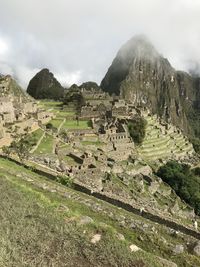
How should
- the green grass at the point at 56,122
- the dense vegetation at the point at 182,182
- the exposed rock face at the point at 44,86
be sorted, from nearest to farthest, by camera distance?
the dense vegetation at the point at 182,182 → the green grass at the point at 56,122 → the exposed rock face at the point at 44,86

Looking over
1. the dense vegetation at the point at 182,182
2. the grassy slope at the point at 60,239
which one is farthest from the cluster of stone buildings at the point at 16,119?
the grassy slope at the point at 60,239

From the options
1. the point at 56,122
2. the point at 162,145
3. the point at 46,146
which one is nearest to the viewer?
the point at 46,146

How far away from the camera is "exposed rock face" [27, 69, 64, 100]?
113938 mm

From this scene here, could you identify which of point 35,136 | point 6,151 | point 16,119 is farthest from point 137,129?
point 6,151

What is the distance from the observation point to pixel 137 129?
197 ft

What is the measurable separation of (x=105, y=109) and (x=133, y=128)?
1018 centimetres

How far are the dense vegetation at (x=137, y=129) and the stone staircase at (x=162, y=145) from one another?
1235mm

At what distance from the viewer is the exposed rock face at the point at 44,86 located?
114 m

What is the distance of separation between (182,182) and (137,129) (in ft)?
37.7

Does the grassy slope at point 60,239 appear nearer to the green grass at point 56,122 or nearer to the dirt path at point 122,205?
the dirt path at point 122,205

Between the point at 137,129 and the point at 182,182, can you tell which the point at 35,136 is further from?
the point at 137,129

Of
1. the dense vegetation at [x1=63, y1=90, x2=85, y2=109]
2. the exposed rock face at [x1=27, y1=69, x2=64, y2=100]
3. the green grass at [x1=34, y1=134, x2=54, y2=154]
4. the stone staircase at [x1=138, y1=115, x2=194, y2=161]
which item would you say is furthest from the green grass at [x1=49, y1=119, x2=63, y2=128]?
the exposed rock face at [x1=27, y1=69, x2=64, y2=100]

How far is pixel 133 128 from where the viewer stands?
196ft

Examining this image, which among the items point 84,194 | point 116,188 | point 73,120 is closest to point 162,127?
point 73,120
